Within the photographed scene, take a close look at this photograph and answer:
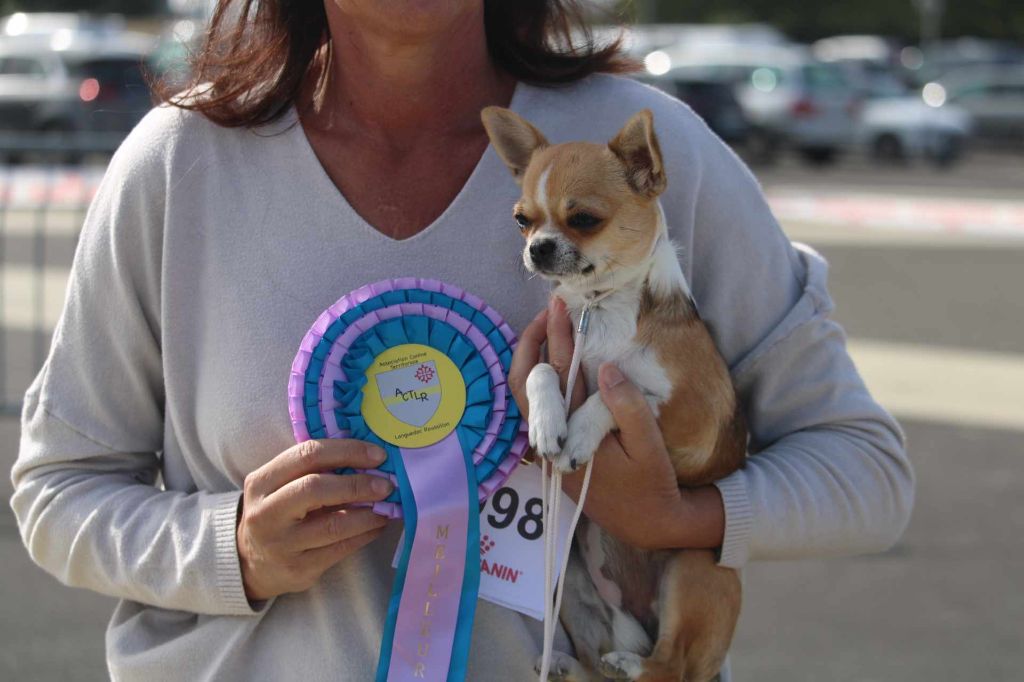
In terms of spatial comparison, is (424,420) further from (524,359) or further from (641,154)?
(641,154)

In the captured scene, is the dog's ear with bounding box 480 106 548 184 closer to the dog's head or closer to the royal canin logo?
the dog's head

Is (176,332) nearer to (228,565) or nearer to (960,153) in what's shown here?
(228,565)

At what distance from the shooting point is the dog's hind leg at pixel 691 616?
6.79ft

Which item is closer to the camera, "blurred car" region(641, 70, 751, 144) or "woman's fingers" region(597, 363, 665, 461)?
"woman's fingers" region(597, 363, 665, 461)

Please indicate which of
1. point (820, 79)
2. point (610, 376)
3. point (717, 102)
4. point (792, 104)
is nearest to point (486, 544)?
point (610, 376)

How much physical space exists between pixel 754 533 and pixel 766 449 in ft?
0.59

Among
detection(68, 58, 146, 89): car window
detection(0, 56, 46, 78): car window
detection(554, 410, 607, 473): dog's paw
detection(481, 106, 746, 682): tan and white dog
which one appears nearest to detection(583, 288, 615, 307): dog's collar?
detection(481, 106, 746, 682): tan and white dog

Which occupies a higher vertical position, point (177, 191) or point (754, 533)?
point (177, 191)

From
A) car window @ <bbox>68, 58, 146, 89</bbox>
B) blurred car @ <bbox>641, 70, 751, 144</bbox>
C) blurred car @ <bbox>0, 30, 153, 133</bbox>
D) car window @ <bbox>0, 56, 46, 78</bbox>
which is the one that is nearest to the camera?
blurred car @ <bbox>0, 30, 153, 133</bbox>

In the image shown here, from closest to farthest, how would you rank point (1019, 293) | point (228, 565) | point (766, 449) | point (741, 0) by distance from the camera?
point (228, 565), point (766, 449), point (1019, 293), point (741, 0)

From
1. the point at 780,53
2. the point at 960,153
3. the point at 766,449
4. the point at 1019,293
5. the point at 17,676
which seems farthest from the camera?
the point at 780,53

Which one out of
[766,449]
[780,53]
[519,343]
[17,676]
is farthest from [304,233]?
[780,53]

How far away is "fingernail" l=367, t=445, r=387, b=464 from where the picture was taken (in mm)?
1913

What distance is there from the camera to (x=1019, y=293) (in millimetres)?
10984
